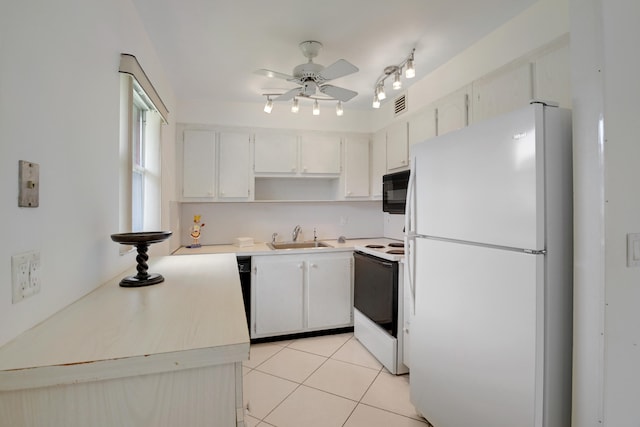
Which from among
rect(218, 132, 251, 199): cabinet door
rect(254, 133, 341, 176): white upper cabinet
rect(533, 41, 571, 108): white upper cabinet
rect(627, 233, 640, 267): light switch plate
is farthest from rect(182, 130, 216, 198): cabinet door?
rect(627, 233, 640, 267): light switch plate

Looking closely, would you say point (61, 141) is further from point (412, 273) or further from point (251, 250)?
point (251, 250)

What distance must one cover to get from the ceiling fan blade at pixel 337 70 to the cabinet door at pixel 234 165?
1.36m

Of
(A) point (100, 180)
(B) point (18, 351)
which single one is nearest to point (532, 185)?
(B) point (18, 351)

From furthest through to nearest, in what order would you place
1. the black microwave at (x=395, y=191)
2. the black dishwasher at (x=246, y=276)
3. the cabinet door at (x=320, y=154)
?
1. the cabinet door at (x=320, y=154)
2. the black dishwasher at (x=246, y=276)
3. the black microwave at (x=395, y=191)

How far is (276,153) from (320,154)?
1.64 ft

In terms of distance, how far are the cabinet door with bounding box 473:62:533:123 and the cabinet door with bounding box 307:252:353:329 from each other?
1754mm

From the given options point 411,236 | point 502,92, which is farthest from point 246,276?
point 502,92

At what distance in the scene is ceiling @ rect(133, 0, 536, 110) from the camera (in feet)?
5.50

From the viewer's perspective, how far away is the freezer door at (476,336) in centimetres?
114

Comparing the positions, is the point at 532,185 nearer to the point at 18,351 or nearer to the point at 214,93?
the point at 18,351

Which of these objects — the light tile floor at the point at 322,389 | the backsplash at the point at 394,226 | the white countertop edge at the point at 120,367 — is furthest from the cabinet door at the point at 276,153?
the white countertop edge at the point at 120,367

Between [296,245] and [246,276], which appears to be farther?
[296,245]

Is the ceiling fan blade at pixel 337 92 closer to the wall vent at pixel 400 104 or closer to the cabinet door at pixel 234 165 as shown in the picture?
the wall vent at pixel 400 104

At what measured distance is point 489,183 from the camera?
1296mm
